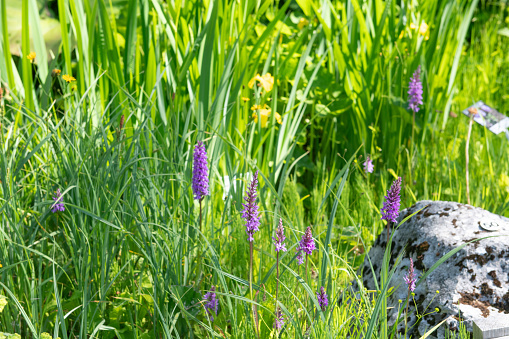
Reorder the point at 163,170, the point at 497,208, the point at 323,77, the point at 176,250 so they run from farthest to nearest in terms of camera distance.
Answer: the point at 323,77 → the point at 497,208 → the point at 163,170 → the point at 176,250

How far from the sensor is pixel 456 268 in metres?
1.46

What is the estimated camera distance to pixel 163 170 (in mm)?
1730

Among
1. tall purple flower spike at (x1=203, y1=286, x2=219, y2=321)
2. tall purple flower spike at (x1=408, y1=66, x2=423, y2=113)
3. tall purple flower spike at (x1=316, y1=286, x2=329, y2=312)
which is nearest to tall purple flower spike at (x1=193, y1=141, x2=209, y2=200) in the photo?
tall purple flower spike at (x1=203, y1=286, x2=219, y2=321)

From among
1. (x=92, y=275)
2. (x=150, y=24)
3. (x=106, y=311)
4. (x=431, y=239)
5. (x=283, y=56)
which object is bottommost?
(x=106, y=311)

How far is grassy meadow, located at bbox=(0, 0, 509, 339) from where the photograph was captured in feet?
4.54

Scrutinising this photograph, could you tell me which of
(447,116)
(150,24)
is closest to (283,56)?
(150,24)

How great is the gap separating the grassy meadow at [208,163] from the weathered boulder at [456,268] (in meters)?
0.09

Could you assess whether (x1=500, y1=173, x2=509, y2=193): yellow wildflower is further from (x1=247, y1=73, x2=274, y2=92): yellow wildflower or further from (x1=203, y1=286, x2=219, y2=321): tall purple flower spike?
(x1=203, y1=286, x2=219, y2=321): tall purple flower spike

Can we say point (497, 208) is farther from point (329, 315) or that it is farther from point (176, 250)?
point (176, 250)

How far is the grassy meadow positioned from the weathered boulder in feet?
0.30

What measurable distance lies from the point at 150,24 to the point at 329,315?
163 cm

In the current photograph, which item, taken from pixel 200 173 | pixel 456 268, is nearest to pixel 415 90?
pixel 456 268

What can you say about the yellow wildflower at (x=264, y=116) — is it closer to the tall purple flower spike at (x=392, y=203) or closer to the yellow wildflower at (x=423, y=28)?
the tall purple flower spike at (x=392, y=203)

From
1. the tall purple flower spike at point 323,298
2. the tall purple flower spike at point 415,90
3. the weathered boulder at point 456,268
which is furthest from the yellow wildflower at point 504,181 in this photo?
the tall purple flower spike at point 323,298
